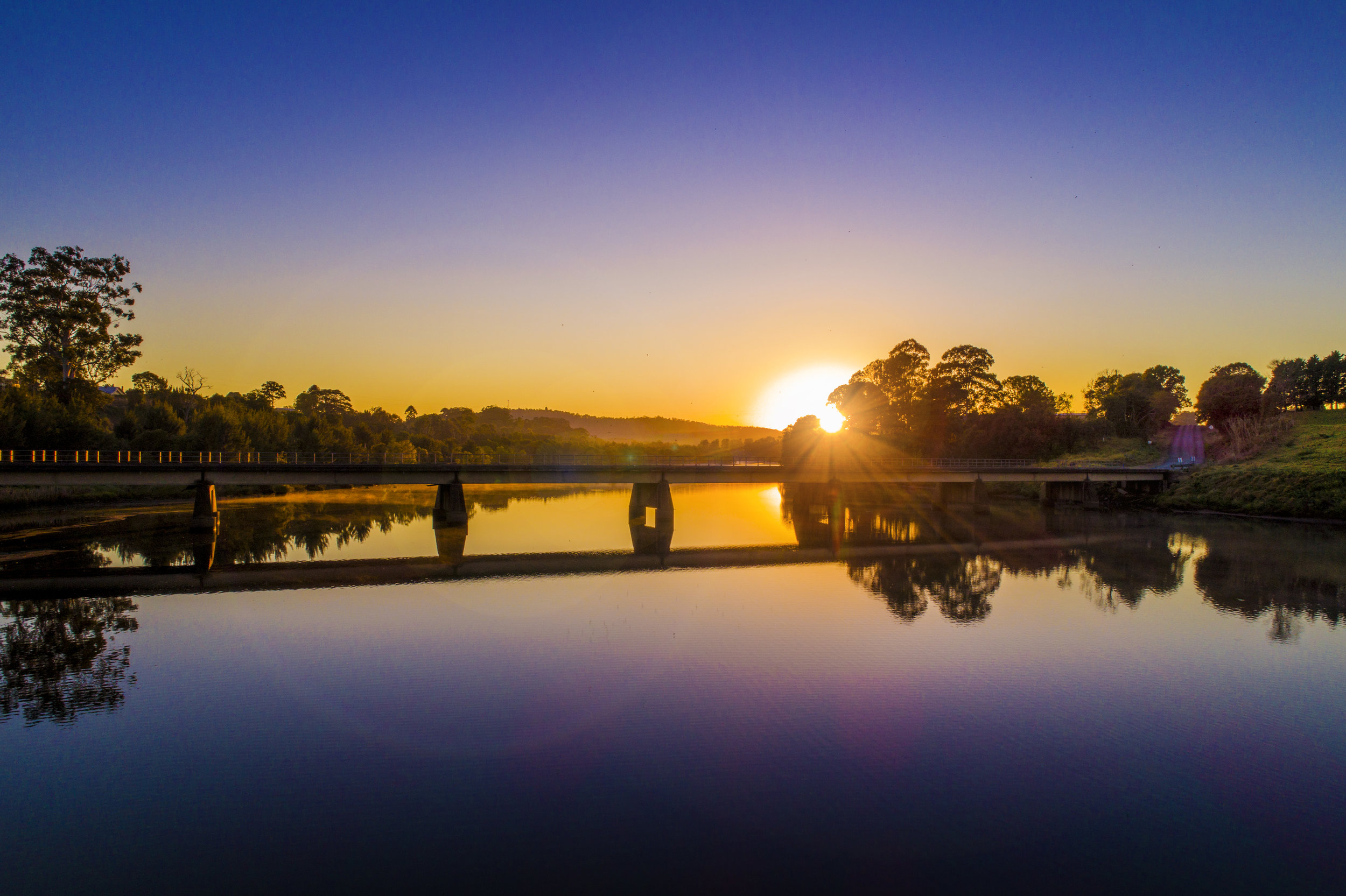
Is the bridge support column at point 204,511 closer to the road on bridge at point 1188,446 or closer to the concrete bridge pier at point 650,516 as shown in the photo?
the concrete bridge pier at point 650,516

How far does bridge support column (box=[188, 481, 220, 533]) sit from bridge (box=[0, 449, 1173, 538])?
2.5 inches

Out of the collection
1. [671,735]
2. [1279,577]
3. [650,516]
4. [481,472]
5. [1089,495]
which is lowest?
[650,516]

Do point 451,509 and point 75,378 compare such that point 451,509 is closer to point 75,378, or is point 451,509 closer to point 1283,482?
point 75,378

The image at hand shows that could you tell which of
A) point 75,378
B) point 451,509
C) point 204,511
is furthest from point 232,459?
point 451,509

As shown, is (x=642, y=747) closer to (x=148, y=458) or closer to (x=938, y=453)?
(x=148, y=458)

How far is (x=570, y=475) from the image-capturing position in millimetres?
57156

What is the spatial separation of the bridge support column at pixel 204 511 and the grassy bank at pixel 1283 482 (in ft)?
293

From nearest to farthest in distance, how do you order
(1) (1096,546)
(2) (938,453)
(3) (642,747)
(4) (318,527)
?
1. (3) (642,747)
2. (1) (1096,546)
3. (4) (318,527)
4. (2) (938,453)

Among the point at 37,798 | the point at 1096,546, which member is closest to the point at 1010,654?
the point at 37,798

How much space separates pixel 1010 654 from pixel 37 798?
75.6 ft

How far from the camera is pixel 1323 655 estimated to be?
68.6 ft

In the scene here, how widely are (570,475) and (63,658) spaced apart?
127ft

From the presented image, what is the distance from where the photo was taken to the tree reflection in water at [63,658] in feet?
52.5

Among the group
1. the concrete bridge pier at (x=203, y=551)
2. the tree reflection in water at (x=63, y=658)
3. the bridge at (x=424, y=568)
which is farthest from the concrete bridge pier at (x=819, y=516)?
the tree reflection in water at (x=63, y=658)
